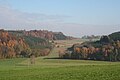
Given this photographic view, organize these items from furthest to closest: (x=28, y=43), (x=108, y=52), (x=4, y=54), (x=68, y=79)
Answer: (x=28, y=43)
(x=4, y=54)
(x=108, y=52)
(x=68, y=79)

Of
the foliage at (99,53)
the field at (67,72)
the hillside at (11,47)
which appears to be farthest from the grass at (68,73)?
the hillside at (11,47)

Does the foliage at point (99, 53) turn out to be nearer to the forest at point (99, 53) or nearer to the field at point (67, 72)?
the forest at point (99, 53)

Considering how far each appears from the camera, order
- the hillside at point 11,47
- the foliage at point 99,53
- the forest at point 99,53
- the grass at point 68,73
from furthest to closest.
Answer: the hillside at point 11,47
the forest at point 99,53
the foliage at point 99,53
the grass at point 68,73

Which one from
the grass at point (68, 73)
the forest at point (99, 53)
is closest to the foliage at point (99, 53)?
the forest at point (99, 53)

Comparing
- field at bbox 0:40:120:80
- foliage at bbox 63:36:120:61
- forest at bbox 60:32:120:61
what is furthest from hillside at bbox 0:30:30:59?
field at bbox 0:40:120:80

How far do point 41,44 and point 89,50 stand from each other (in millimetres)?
57953

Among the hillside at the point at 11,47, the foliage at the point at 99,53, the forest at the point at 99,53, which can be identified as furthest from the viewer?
the hillside at the point at 11,47

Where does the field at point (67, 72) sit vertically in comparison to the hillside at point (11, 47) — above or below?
below

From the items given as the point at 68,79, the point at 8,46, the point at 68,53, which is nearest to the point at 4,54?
the point at 8,46

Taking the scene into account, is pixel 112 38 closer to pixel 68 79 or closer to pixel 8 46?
pixel 8 46

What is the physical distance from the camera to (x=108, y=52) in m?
109

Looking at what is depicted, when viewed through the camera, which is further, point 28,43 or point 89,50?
point 28,43

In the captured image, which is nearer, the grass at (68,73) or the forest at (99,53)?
the grass at (68,73)

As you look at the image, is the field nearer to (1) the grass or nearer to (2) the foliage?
(1) the grass
